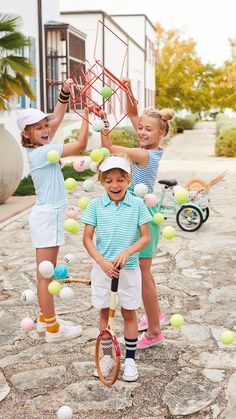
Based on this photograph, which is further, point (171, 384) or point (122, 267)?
point (171, 384)

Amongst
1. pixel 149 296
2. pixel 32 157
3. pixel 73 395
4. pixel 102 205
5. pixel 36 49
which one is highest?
pixel 36 49

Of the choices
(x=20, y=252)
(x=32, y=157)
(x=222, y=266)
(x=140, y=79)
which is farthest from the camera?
(x=140, y=79)

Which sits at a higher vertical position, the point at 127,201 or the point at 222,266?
the point at 127,201

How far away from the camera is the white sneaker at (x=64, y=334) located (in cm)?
466

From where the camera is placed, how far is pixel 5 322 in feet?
16.7

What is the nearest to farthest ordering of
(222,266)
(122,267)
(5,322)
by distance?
(122,267)
(5,322)
(222,266)

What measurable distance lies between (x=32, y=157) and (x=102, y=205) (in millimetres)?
777

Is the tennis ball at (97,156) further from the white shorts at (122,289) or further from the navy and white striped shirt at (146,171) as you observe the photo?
the white shorts at (122,289)

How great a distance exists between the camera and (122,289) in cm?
393

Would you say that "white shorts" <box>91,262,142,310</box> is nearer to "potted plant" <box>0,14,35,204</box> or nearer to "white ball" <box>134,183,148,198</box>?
"white ball" <box>134,183,148,198</box>

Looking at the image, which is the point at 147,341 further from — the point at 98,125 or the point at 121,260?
the point at 98,125

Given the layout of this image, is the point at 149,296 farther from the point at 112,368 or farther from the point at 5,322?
the point at 5,322

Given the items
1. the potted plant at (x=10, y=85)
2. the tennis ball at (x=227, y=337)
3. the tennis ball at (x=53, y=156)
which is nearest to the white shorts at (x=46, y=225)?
the tennis ball at (x=53, y=156)

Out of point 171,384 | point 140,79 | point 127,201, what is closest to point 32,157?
point 127,201
